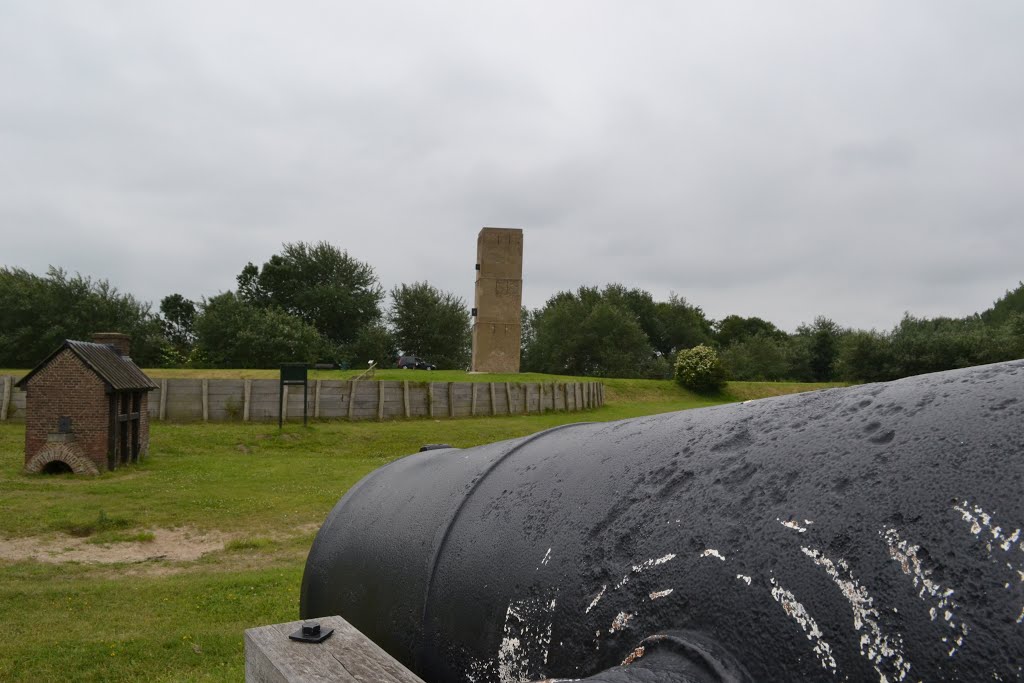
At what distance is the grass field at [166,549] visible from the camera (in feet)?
16.3

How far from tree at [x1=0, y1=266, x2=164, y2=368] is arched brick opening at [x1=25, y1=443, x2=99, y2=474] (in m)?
25.8

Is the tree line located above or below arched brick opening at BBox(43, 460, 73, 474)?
above

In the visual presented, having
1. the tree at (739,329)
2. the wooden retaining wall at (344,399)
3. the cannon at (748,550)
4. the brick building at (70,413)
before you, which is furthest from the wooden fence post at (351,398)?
the tree at (739,329)

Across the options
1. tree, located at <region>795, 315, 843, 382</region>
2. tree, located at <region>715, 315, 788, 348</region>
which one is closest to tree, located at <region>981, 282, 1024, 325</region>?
tree, located at <region>795, 315, 843, 382</region>

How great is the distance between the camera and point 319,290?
52062mm

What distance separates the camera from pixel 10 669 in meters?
4.52

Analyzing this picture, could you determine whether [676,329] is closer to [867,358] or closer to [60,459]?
[867,358]

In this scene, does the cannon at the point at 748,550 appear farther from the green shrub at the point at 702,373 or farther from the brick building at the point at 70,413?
the green shrub at the point at 702,373

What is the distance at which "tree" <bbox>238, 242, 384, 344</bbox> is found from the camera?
171 ft

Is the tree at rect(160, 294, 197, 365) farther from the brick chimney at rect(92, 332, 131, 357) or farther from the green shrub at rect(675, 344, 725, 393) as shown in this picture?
the brick chimney at rect(92, 332, 131, 357)

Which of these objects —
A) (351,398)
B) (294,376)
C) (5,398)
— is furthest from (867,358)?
(5,398)

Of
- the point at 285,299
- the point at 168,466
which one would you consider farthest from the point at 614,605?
the point at 285,299

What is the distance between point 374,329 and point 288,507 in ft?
129

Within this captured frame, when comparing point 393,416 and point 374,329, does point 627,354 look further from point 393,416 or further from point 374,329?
point 393,416
